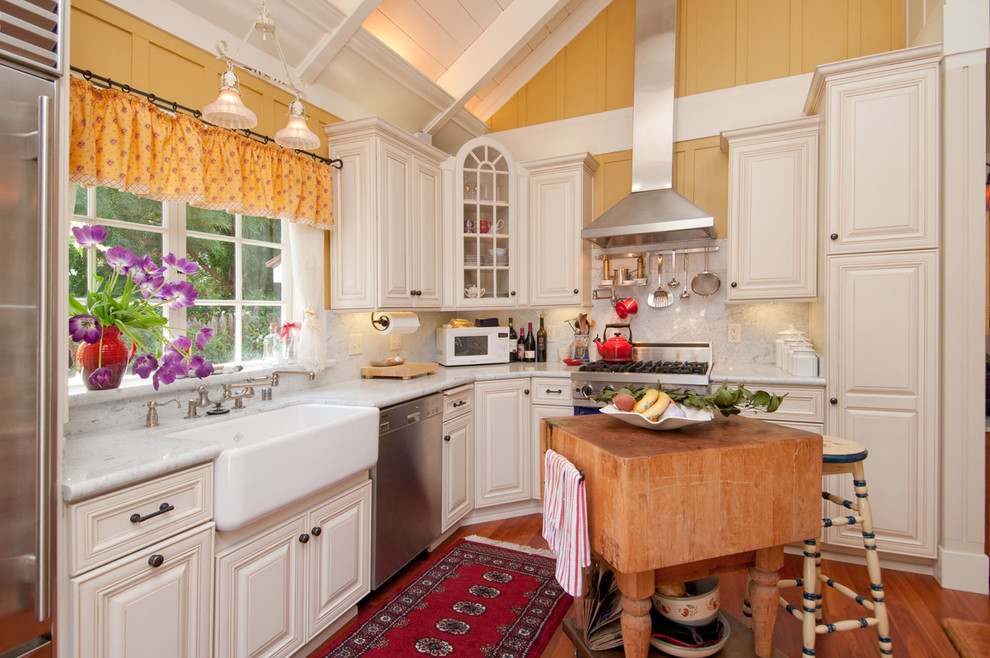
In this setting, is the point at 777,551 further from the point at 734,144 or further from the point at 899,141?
the point at 734,144

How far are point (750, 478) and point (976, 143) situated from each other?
2183mm

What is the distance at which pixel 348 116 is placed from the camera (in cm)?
316

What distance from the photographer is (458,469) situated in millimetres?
3082

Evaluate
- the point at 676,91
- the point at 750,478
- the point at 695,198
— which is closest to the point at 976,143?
the point at 695,198

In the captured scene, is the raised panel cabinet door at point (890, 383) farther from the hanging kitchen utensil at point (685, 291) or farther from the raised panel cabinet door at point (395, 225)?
the raised panel cabinet door at point (395, 225)

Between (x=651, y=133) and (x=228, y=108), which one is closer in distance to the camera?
(x=228, y=108)

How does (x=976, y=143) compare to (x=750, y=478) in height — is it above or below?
above

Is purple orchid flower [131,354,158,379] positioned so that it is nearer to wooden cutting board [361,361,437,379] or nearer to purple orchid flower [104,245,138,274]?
purple orchid flower [104,245,138,274]

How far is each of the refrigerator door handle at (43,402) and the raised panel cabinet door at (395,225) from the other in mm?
1749

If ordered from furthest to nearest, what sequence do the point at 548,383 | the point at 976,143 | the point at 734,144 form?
the point at 548,383, the point at 734,144, the point at 976,143

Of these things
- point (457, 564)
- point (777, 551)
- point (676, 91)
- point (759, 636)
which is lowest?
point (457, 564)

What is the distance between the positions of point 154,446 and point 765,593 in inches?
76.7

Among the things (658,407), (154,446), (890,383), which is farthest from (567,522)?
(890,383)

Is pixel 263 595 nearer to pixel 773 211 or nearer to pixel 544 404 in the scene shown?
pixel 544 404
